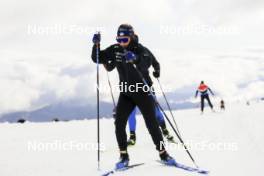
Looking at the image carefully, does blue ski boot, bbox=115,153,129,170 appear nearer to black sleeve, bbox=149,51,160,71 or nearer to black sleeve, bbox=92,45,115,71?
black sleeve, bbox=92,45,115,71

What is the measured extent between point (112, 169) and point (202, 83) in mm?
18298

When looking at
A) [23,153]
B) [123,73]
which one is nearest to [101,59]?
[123,73]

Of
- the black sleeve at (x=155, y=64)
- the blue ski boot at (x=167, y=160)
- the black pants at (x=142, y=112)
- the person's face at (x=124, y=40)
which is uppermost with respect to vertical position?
the person's face at (x=124, y=40)

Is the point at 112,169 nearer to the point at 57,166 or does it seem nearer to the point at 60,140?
the point at 57,166

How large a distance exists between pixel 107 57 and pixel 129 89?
2.33ft

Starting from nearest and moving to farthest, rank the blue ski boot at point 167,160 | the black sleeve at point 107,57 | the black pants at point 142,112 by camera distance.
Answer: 1. the blue ski boot at point 167,160
2. the black pants at point 142,112
3. the black sleeve at point 107,57

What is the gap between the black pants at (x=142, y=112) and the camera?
6.58m

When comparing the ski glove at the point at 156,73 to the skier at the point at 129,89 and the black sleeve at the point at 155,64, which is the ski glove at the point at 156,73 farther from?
the skier at the point at 129,89

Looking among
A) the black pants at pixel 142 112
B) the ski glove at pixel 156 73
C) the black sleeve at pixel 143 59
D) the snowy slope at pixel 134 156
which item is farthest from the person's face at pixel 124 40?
the snowy slope at pixel 134 156

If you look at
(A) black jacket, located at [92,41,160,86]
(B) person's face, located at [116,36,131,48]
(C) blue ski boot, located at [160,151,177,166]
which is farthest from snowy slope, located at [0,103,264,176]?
(B) person's face, located at [116,36,131,48]

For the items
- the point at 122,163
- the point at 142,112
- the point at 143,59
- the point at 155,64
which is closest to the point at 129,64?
the point at 143,59

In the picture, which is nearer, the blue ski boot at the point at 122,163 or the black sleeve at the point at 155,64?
the blue ski boot at the point at 122,163

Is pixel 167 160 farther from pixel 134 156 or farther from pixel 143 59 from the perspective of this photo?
pixel 143 59

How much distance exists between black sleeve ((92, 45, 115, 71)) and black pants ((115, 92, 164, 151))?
54 centimetres
